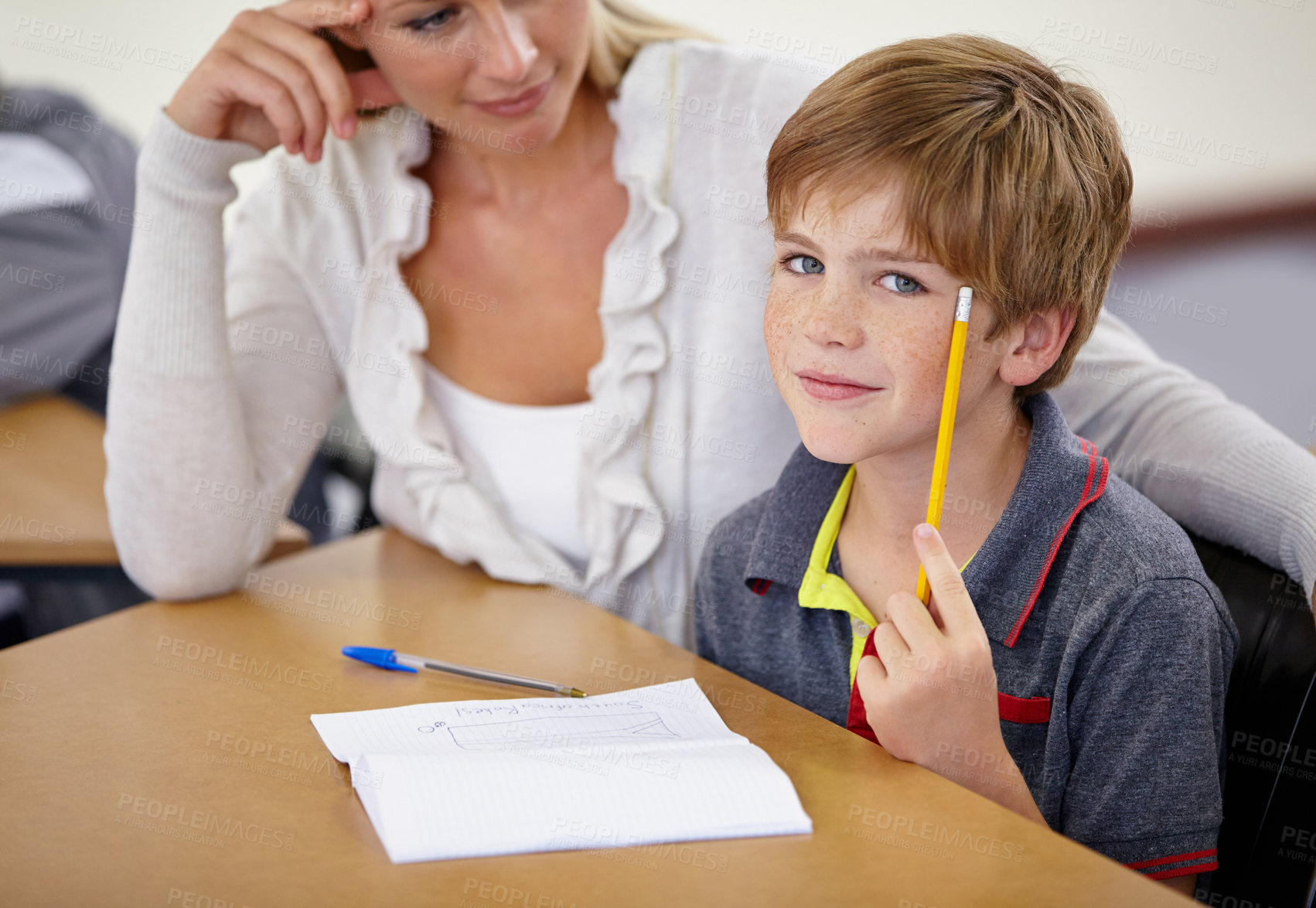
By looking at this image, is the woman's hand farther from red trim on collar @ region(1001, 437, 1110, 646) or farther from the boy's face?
red trim on collar @ region(1001, 437, 1110, 646)

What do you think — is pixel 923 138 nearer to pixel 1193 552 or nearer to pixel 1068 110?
pixel 1068 110

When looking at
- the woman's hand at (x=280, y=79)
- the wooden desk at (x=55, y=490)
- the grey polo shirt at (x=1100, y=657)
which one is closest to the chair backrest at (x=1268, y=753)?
the grey polo shirt at (x=1100, y=657)

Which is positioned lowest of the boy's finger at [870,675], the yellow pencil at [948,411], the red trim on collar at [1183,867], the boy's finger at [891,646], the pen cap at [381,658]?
the red trim on collar at [1183,867]

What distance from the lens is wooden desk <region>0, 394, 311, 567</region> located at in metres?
1.52

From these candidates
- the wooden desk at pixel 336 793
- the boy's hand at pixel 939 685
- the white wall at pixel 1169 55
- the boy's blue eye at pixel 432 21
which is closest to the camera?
the wooden desk at pixel 336 793

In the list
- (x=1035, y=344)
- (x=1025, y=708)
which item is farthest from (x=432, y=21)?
(x=1025, y=708)

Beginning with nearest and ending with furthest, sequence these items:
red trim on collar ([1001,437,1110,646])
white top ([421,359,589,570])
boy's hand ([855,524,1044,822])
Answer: boy's hand ([855,524,1044,822]) < red trim on collar ([1001,437,1110,646]) < white top ([421,359,589,570])

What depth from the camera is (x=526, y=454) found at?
4.94 feet

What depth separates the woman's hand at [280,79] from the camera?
1.33 metres

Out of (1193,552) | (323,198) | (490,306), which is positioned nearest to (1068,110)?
(1193,552)

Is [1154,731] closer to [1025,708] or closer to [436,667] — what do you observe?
[1025,708]

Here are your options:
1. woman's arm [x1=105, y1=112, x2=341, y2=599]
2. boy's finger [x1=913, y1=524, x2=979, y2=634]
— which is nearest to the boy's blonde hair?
boy's finger [x1=913, y1=524, x2=979, y2=634]

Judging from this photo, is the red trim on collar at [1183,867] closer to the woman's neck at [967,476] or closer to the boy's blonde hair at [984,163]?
the woman's neck at [967,476]

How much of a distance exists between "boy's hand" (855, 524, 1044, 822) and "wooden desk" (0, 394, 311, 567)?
102cm
